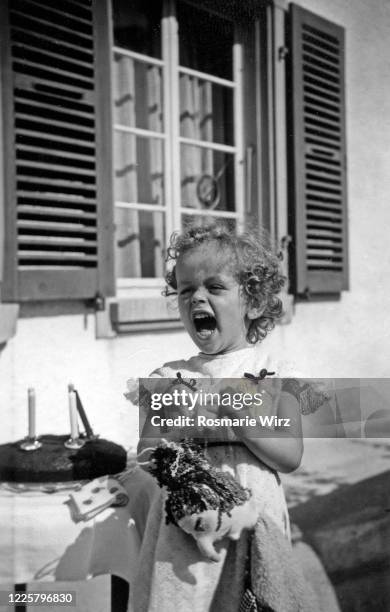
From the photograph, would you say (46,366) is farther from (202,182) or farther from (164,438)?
(202,182)

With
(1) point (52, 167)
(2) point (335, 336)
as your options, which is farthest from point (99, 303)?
(2) point (335, 336)

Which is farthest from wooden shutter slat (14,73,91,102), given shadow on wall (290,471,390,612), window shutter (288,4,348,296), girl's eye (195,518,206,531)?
shadow on wall (290,471,390,612)

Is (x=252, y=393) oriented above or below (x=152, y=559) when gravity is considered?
above

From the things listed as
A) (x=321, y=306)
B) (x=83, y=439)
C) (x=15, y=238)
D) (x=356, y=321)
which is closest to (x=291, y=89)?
(x=321, y=306)

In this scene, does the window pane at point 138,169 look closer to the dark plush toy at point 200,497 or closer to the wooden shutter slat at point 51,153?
the wooden shutter slat at point 51,153

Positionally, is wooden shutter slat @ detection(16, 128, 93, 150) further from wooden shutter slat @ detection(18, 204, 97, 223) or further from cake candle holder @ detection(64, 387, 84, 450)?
cake candle holder @ detection(64, 387, 84, 450)

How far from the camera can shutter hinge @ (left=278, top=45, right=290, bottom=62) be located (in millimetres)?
1622

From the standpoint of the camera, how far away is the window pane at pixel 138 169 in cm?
156

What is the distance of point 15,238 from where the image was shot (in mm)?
A: 1232

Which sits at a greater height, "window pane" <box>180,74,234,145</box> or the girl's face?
"window pane" <box>180,74,234,145</box>

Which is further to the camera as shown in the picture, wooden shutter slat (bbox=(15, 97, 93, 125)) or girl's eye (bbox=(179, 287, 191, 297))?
wooden shutter slat (bbox=(15, 97, 93, 125))

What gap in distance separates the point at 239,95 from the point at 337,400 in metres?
1.17

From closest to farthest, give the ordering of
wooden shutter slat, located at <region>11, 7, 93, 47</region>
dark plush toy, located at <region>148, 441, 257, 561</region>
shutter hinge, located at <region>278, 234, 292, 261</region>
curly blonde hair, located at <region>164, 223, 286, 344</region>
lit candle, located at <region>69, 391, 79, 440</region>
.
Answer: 1. dark plush toy, located at <region>148, 441, 257, 561</region>
2. curly blonde hair, located at <region>164, 223, 286, 344</region>
3. lit candle, located at <region>69, 391, 79, 440</region>
4. wooden shutter slat, located at <region>11, 7, 93, 47</region>
5. shutter hinge, located at <region>278, 234, 292, 261</region>

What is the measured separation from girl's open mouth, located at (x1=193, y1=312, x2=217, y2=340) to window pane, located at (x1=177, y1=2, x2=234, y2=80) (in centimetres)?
120
